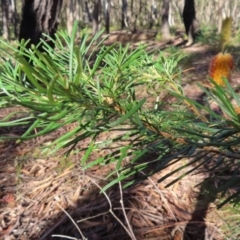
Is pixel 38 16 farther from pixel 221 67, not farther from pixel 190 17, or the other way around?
pixel 190 17

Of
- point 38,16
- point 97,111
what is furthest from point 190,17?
point 97,111

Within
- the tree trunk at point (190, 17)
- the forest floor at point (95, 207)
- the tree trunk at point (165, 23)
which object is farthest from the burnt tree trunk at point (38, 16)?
the tree trunk at point (165, 23)

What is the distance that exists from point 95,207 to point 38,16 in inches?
98.6

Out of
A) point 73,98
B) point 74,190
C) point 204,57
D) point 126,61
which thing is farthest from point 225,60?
point 204,57

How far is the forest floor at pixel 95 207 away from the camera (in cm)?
155

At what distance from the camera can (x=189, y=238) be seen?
151 cm

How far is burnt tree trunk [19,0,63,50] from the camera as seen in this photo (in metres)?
3.54

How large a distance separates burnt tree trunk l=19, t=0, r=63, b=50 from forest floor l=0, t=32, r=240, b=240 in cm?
187

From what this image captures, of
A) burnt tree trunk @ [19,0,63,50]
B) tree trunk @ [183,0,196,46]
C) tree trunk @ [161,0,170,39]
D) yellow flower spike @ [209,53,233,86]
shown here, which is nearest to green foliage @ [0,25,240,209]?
yellow flower spike @ [209,53,233,86]

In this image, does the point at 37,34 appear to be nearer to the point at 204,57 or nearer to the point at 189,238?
the point at 189,238

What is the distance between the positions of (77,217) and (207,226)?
61cm

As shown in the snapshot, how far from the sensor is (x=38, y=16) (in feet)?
11.7

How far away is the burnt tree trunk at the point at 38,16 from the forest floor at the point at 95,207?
6.14 ft

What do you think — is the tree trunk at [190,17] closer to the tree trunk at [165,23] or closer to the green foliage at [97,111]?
the tree trunk at [165,23]
